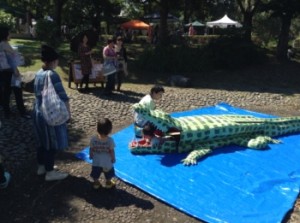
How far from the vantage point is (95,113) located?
9.59 metres

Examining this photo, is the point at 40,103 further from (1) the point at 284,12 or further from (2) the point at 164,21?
(2) the point at 164,21

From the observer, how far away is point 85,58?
11680mm

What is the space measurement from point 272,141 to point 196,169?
2128mm

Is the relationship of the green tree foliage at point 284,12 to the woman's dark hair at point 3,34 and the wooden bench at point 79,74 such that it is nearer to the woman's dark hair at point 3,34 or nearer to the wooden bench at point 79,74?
the wooden bench at point 79,74

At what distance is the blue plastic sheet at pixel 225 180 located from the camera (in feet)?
17.4

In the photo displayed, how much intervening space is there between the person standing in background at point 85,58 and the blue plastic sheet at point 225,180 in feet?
15.0

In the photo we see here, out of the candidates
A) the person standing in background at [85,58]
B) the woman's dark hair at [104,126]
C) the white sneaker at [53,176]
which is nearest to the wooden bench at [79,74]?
the person standing in background at [85,58]

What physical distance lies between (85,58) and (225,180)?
22.1ft

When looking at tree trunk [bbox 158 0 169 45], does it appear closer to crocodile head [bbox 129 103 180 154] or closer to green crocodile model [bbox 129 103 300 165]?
green crocodile model [bbox 129 103 300 165]

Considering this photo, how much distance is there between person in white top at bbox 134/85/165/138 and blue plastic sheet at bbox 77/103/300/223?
374 mm

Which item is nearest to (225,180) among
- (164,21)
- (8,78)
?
(8,78)

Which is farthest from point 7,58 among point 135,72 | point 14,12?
point 14,12

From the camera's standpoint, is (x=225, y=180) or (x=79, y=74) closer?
(x=225, y=180)

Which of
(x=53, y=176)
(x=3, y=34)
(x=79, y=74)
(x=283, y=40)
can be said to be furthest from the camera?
(x=283, y=40)
